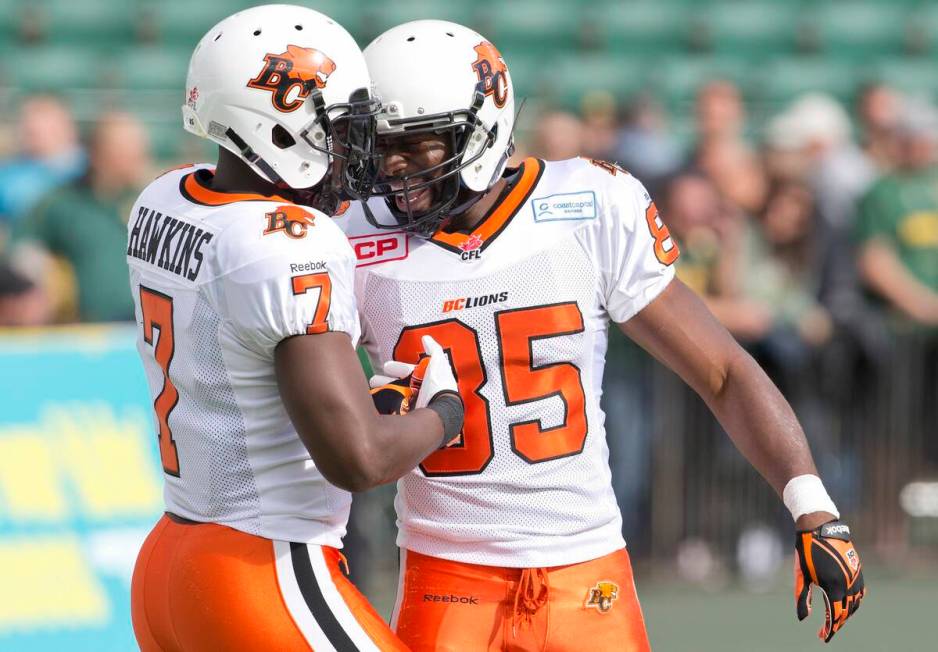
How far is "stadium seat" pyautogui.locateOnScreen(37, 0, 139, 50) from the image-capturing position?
9.79m

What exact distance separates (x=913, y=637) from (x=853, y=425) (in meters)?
1.41

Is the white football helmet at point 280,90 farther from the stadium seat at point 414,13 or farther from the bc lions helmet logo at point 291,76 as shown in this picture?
the stadium seat at point 414,13

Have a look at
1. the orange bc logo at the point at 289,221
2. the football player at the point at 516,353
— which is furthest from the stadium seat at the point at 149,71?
the orange bc logo at the point at 289,221

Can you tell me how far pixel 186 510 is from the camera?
2.97 m

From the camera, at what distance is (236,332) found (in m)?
2.78

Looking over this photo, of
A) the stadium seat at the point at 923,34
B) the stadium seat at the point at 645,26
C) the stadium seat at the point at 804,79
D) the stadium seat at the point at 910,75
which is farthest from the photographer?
the stadium seat at the point at 923,34

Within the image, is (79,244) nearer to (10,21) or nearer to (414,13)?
(10,21)

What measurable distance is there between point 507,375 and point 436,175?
1.48ft

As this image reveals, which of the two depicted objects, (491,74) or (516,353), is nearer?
(516,353)

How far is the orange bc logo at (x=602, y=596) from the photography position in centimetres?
328

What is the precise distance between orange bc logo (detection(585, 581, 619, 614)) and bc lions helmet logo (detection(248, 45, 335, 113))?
119 centimetres

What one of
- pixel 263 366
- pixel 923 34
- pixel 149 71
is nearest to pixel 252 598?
pixel 263 366

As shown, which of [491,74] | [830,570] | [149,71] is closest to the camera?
[830,570]

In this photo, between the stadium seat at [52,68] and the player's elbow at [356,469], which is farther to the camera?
the stadium seat at [52,68]
